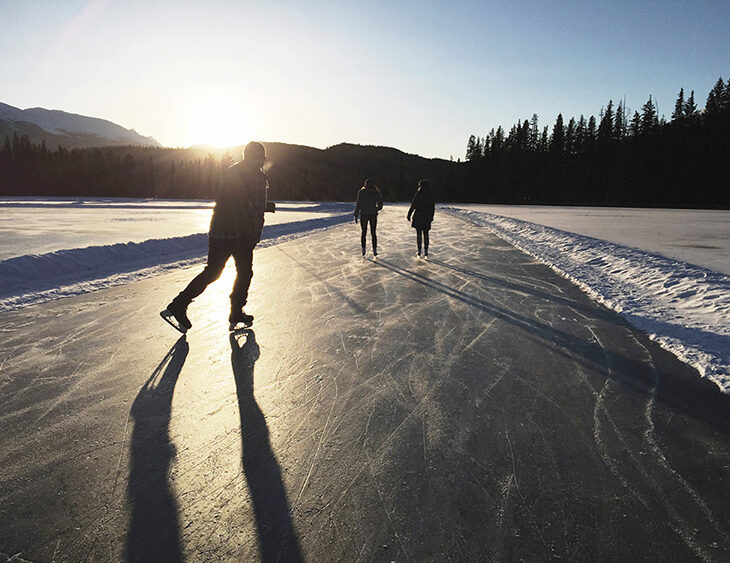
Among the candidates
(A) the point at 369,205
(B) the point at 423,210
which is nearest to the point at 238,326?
(A) the point at 369,205

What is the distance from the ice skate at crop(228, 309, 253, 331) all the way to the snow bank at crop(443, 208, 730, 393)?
445 cm

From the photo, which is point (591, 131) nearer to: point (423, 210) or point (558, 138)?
point (558, 138)

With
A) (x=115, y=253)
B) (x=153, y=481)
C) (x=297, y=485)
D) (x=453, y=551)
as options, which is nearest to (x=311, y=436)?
(x=297, y=485)

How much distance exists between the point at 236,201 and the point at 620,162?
9951cm

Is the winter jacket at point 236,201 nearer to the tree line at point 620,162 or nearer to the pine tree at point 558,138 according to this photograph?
the tree line at point 620,162

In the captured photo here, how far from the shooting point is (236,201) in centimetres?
495

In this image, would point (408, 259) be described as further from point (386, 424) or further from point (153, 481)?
point (153, 481)

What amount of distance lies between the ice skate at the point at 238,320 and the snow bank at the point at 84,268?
2.99 metres

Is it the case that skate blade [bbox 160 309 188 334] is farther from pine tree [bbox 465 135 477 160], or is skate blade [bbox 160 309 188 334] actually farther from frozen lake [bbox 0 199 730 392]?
pine tree [bbox 465 135 477 160]

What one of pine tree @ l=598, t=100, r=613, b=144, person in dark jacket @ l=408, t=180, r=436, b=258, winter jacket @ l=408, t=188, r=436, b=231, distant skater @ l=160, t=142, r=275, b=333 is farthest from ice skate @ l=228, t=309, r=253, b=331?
pine tree @ l=598, t=100, r=613, b=144

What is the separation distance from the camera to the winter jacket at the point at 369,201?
11.4m

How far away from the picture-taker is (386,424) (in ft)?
9.39

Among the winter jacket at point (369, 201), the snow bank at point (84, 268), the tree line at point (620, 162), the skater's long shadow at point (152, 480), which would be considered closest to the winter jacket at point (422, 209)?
the winter jacket at point (369, 201)

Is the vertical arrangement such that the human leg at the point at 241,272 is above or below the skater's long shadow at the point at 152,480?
above
